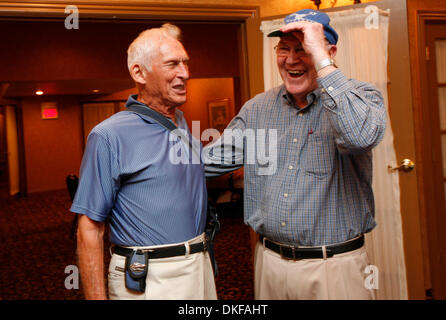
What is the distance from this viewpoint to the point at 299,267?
162cm

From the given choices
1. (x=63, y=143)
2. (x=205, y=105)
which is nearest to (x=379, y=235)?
(x=205, y=105)

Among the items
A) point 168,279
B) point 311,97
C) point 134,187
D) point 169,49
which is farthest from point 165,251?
point 311,97

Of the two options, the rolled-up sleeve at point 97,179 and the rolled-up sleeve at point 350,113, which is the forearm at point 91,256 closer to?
the rolled-up sleeve at point 97,179

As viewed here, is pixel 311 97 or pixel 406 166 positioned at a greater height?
pixel 311 97

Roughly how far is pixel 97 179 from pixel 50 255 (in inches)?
169

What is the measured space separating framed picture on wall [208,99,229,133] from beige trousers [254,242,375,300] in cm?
727

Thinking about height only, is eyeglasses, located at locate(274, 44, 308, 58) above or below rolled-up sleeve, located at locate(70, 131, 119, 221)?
above

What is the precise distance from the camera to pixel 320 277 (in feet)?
5.25

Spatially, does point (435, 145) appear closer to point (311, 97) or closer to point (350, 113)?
point (311, 97)

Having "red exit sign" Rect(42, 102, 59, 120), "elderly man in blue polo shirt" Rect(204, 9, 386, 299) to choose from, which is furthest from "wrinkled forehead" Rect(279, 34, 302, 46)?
"red exit sign" Rect(42, 102, 59, 120)

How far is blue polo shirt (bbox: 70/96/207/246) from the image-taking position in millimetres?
1362

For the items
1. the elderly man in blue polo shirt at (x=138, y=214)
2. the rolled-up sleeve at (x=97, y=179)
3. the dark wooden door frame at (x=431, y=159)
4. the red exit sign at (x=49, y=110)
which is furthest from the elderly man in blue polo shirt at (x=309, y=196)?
the red exit sign at (x=49, y=110)

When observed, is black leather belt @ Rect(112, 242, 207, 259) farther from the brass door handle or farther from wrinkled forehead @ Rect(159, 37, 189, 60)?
the brass door handle
